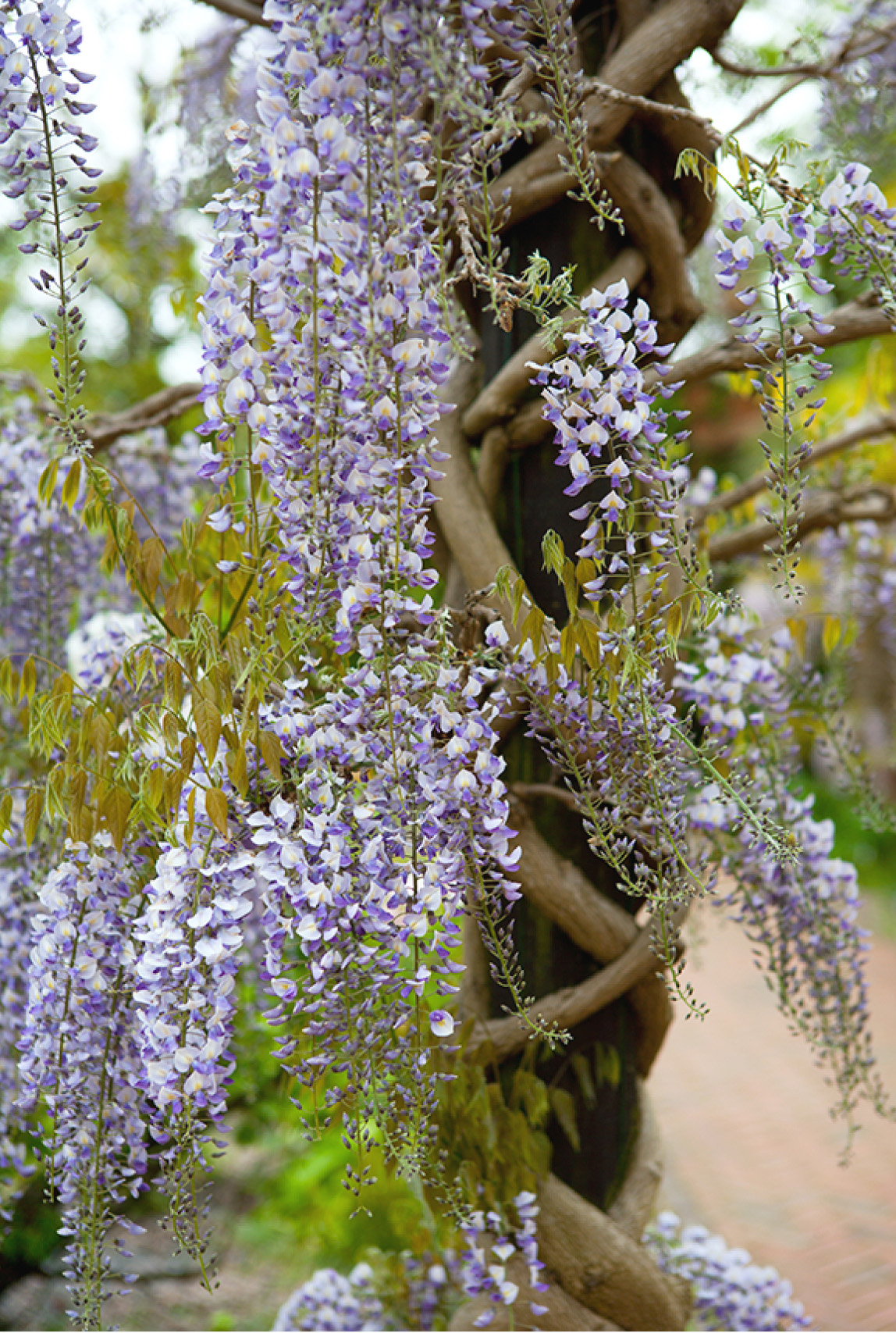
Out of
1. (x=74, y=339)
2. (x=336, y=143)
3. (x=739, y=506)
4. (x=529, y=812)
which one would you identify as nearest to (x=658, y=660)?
(x=529, y=812)

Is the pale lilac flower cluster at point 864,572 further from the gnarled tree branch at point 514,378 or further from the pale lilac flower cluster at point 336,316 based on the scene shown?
the pale lilac flower cluster at point 336,316

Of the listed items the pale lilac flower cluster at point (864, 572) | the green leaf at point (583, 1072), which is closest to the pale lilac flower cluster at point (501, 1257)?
the green leaf at point (583, 1072)

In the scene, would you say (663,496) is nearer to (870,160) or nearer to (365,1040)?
(365,1040)

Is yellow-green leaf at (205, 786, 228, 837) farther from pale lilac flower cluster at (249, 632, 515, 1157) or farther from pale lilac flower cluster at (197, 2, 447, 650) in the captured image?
pale lilac flower cluster at (197, 2, 447, 650)

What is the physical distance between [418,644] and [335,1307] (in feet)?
4.38

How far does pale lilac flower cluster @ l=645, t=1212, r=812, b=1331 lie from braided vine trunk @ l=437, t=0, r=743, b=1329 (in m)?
0.40

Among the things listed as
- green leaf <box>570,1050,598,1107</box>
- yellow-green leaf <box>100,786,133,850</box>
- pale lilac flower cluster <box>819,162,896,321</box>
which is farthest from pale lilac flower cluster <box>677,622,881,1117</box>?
yellow-green leaf <box>100,786,133,850</box>

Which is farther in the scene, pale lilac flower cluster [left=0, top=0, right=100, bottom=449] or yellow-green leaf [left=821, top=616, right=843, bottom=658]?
yellow-green leaf [left=821, top=616, right=843, bottom=658]

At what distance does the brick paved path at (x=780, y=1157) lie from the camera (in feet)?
11.2

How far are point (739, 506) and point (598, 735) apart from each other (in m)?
1.06

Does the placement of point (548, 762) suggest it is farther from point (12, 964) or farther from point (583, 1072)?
point (12, 964)

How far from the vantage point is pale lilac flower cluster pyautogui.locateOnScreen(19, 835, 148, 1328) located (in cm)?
108

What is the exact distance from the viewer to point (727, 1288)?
5.80ft

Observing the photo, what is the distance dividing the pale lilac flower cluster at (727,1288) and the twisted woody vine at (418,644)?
0.43 meters
